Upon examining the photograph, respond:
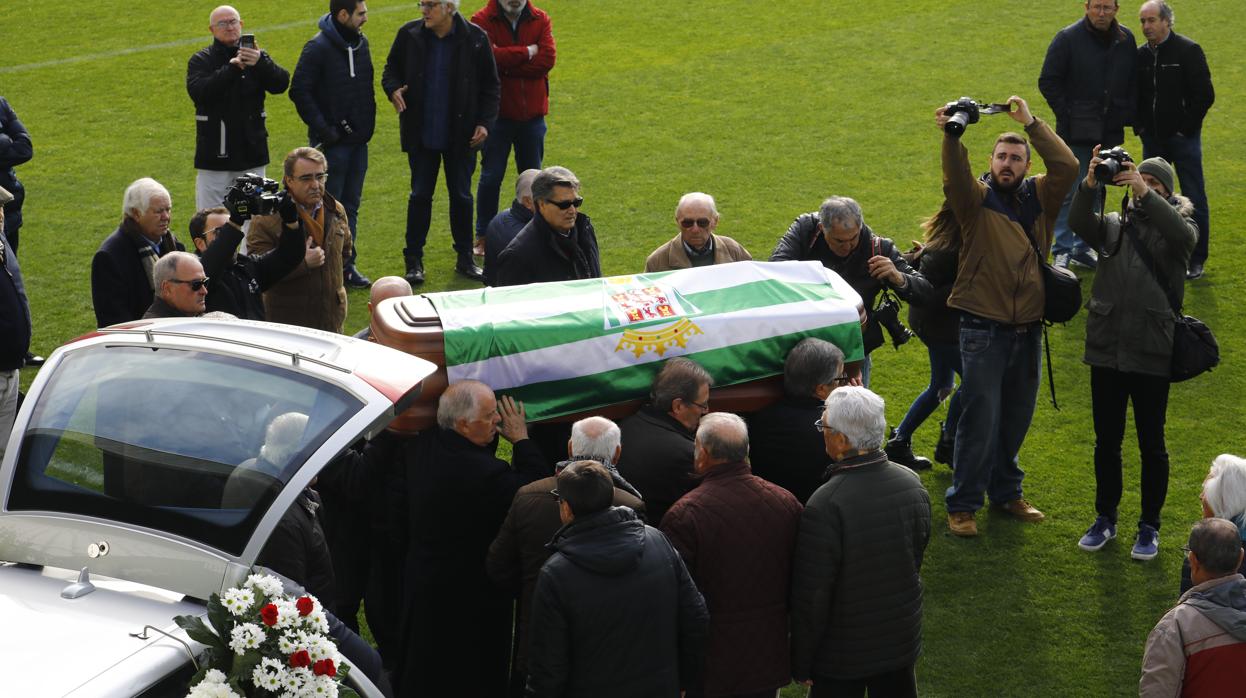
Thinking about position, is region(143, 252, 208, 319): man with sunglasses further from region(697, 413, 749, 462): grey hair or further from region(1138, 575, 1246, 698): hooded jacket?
region(1138, 575, 1246, 698): hooded jacket

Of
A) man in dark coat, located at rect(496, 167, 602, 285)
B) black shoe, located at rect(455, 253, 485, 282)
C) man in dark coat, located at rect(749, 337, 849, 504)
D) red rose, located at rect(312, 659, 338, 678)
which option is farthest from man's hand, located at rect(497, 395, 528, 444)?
black shoe, located at rect(455, 253, 485, 282)

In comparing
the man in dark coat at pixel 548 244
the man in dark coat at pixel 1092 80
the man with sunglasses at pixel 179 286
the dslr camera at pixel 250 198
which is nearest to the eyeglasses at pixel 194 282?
the man with sunglasses at pixel 179 286

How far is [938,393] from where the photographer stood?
762cm

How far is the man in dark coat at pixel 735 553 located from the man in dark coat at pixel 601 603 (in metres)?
0.31

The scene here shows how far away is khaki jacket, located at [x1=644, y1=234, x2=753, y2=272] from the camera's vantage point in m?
7.07

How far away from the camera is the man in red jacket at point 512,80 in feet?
34.5

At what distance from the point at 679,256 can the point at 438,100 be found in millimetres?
3577

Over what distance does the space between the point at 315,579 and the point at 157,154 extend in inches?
372

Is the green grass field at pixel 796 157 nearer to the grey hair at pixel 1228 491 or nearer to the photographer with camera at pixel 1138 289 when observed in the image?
the photographer with camera at pixel 1138 289

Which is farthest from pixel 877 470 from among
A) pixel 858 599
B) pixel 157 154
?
pixel 157 154

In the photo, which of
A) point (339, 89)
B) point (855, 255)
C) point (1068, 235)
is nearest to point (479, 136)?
point (339, 89)

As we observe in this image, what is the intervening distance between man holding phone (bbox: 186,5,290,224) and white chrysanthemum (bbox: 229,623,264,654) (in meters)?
6.36

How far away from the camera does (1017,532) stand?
280 inches

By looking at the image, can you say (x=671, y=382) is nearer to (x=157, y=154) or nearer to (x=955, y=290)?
(x=955, y=290)
